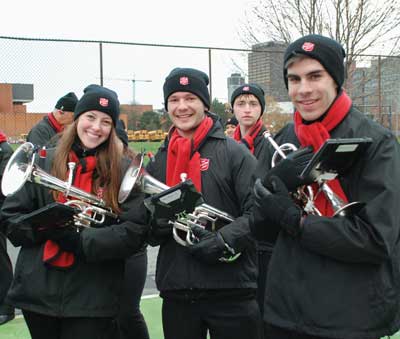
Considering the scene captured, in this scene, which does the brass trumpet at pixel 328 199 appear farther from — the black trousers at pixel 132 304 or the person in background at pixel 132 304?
the black trousers at pixel 132 304

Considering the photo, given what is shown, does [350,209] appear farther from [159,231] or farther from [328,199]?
[159,231]

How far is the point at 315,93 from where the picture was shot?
224 cm

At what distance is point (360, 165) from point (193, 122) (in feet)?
3.90

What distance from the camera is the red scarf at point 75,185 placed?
280 cm

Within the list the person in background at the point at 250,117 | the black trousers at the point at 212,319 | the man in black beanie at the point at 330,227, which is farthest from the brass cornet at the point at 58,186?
the person in background at the point at 250,117

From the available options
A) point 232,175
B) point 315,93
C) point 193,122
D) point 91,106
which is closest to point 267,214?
point 315,93

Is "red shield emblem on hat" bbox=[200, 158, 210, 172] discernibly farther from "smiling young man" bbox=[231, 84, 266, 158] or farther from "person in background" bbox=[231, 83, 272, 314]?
"smiling young man" bbox=[231, 84, 266, 158]

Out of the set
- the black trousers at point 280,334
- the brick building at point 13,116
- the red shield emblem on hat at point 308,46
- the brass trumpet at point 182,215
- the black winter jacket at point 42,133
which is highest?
the brick building at point 13,116

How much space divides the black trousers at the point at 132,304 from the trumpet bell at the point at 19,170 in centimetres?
135

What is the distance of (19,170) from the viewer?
2914mm

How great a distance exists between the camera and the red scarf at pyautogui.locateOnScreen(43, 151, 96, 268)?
2797 mm

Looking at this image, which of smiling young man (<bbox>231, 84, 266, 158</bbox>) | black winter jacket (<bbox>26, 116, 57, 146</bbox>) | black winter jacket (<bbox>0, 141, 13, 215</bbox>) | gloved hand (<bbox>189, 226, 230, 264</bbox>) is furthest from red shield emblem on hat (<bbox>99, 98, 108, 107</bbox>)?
black winter jacket (<bbox>26, 116, 57, 146</bbox>)

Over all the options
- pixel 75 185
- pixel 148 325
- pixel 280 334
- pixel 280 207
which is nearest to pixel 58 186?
pixel 75 185

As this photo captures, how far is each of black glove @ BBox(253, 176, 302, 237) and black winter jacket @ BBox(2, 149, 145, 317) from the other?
0.88m
